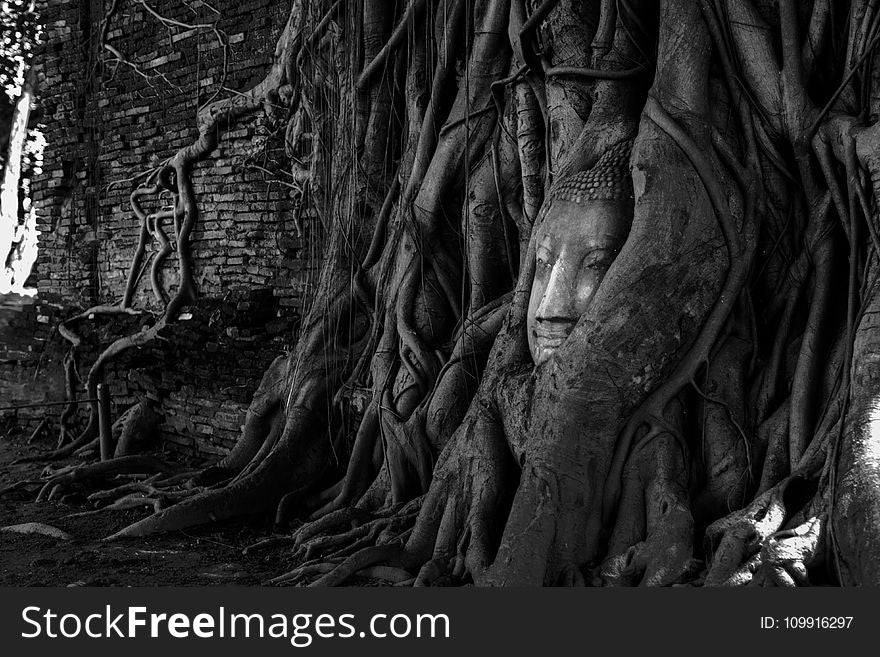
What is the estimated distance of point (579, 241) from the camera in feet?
12.3

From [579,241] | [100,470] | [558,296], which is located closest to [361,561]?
[558,296]

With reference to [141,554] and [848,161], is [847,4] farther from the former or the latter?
[141,554]

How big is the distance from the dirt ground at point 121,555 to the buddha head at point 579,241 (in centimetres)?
163

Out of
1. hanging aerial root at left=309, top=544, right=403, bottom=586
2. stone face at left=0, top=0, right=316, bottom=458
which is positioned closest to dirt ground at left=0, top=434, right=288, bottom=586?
hanging aerial root at left=309, top=544, right=403, bottom=586

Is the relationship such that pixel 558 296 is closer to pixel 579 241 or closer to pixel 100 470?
pixel 579 241

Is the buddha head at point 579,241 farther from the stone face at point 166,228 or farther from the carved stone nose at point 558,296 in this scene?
the stone face at point 166,228

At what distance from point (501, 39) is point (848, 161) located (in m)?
1.97

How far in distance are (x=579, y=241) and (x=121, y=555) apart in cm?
257

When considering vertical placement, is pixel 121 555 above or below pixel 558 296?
below

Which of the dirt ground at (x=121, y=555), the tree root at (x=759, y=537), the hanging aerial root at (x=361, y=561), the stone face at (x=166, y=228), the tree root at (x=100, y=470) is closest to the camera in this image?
the tree root at (x=759, y=537)

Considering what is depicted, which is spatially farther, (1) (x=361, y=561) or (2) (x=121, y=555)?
(2) (x=121, y=555)

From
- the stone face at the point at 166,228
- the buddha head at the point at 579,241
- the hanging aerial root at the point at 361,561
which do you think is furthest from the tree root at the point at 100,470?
the buddha head at the point at 579,241

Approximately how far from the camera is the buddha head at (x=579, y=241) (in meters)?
3.72

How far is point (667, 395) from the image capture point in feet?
11.6
